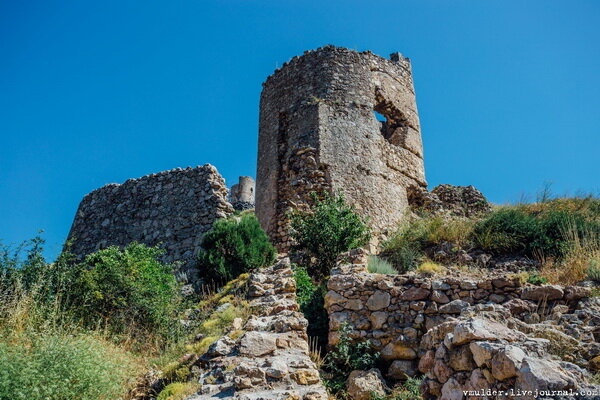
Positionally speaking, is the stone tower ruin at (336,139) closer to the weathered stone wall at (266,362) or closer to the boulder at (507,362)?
the weathered stone wall at (266,362)

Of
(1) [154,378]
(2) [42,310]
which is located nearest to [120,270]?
(2) [42,310]

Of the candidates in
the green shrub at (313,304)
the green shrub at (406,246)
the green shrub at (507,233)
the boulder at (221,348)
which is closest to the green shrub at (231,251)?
the green shrub at (313,304)

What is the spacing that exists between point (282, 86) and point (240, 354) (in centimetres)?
1052

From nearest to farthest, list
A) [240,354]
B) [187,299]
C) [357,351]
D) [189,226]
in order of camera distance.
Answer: [240,354] → [357,351] → [187,299] → [189,226]

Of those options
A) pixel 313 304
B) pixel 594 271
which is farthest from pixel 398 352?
pixel 594 271

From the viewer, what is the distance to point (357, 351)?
6121mm

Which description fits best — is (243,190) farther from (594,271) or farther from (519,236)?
(594,271)

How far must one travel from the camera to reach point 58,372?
4.33 m

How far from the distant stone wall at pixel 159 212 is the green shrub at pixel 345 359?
490 centimetres

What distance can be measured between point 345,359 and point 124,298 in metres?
3.56

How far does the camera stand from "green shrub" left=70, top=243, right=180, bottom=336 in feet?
22.2

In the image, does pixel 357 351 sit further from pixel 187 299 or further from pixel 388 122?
pixel 388 122

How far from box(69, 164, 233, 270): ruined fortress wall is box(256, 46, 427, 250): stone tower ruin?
2.16 m

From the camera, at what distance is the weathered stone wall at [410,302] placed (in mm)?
5754
